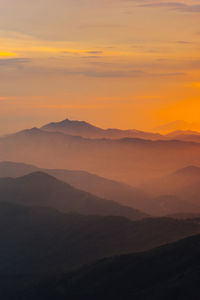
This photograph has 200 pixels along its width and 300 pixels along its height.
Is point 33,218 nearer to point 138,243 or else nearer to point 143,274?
point 138,243

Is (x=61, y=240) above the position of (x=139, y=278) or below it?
below

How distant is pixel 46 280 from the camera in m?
111

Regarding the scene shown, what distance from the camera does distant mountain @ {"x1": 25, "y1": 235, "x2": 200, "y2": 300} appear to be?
290ft

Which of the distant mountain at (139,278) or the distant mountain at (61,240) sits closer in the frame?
the distant mountain at (139,278)

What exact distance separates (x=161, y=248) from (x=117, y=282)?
13294mm

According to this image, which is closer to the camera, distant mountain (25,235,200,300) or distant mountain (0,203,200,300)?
distant mountain (25,235,200,300)

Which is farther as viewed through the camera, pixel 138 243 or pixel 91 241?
pixel 91 241

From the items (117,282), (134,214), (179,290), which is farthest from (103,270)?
(134,214)

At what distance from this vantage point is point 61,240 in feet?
495

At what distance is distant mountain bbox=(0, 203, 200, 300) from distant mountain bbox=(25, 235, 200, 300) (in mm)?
4701

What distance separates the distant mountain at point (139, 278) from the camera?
88.5 m

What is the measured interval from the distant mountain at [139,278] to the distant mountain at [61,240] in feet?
15.4

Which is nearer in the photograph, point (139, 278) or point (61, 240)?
point (139, 278)

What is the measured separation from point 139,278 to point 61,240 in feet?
187
